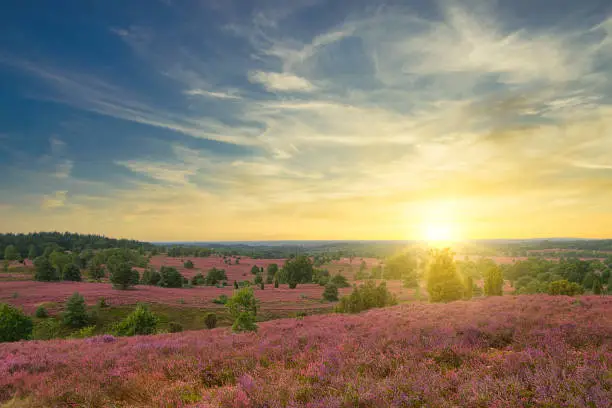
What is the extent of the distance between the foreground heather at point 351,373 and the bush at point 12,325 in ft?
93.7

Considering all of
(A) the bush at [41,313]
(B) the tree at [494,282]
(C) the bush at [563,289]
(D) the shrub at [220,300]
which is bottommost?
(D) the shrub at [220,300]

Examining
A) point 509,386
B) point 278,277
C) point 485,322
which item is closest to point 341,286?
point 278,277

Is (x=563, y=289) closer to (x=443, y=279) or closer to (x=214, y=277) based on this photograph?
(x=443, y=279)

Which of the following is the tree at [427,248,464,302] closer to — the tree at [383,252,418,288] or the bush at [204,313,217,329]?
the bush at [204,313,217,329]

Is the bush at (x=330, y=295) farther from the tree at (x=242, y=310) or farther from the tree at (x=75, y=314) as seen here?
the tree at (x=242, y=310)

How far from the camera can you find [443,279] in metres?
40.0

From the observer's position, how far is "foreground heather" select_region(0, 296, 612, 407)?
4.00 m

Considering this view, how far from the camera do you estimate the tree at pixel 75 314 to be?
36.5 meters

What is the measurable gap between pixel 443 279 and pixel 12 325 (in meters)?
48.9

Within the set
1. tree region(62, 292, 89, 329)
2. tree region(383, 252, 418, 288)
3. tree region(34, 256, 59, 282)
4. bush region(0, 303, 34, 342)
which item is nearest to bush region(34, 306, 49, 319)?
tree region(62, 292, 89, 329)

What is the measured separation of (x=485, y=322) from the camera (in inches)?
384

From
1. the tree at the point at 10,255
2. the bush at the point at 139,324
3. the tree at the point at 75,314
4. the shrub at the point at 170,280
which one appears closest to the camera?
the bush at the point at 139,324

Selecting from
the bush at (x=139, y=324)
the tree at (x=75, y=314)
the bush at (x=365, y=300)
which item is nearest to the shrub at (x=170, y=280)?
the tree at (x=75, y=314)

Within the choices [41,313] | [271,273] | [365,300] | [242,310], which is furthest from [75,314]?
[271,273]
